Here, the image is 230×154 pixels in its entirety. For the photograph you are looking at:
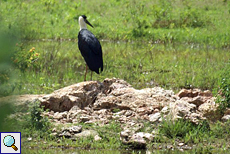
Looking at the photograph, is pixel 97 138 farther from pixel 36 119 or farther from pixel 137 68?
pixel 137 68

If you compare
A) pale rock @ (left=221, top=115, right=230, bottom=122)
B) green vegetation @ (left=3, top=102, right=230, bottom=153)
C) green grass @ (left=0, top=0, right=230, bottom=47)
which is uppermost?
green grass @ (left=0, top=0, right=230, bottom=47)

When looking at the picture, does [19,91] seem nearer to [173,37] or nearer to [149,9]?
[173,37]

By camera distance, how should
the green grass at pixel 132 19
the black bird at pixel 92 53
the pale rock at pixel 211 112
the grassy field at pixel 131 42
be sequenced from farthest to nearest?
the green grass at pixel 132 19
the grassy field at pixel 131 42
the black bird at pixel 92 53
the pale rock at pixel 211 112

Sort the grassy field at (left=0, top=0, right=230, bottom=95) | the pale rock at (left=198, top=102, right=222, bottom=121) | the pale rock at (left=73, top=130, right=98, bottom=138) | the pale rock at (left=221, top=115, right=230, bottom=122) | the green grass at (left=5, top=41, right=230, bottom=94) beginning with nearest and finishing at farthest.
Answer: the pale rock at (left=73, top=130, right=98, bottom=138) < the pale rock at (left=221, top=115, right=230, bottom=122) < the pale rock at (left=198, top=102, right=222, bottom=121) < the green grass at (left=5, top=41, right=230, bottom=94) < the grassy field at (left=0, top=0, right=230, bottom=95)

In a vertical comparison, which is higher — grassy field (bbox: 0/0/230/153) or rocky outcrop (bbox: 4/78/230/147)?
grassy field (bbox: 0/0/230/153)

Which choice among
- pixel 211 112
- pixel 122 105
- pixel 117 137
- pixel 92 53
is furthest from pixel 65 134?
pixel 92 53

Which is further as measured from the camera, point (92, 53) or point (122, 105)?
point (92, 53)

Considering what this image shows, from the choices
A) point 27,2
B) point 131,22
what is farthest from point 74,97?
point 27,2

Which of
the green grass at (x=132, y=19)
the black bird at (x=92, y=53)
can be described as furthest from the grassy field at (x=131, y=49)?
the black bird at (x=92, y=53)

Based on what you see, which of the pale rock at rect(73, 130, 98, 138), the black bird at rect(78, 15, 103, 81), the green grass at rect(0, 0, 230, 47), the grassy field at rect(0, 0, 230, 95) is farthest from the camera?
the green grass at rect(0, 0, 230, 47)

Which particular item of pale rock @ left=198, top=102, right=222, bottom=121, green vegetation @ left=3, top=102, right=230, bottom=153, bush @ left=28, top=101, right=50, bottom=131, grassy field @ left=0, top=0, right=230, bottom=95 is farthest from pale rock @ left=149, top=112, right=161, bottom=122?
grassy field @ left=0, top=0, right=230, bottom=95

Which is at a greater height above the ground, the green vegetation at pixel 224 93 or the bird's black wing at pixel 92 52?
the bird's black wing at pixel 92 52

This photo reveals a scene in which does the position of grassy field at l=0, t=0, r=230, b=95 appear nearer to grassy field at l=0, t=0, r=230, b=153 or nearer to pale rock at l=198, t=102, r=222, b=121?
grassy field at l=0, t=0, r=230, b=153

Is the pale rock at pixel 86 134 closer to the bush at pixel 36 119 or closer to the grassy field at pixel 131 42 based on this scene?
the bush at pixel 36 119
